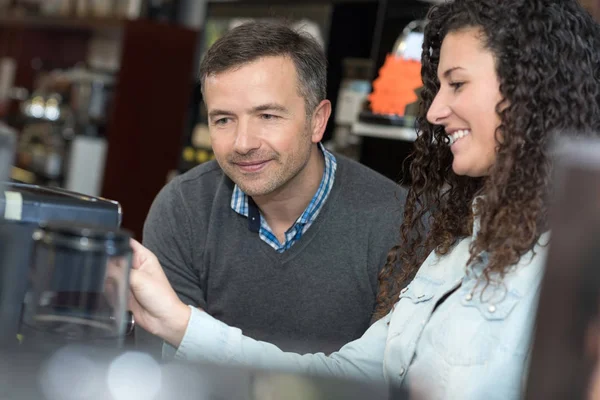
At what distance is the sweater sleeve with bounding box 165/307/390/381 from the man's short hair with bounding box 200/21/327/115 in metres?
0.68

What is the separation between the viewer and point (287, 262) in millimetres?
1842

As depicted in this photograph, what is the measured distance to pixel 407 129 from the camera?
2879 millimetres

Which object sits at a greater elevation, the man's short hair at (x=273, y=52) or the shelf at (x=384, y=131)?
the man's short hair at (x=273, y=52)

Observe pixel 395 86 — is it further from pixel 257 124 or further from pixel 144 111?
pixel 144 111

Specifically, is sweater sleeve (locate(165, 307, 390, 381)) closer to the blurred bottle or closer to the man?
the man

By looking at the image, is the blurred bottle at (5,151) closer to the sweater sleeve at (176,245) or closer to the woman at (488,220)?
the woman at (488,220)

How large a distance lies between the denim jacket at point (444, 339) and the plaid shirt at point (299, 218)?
46cm

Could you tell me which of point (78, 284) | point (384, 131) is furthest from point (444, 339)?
point (384, 131)

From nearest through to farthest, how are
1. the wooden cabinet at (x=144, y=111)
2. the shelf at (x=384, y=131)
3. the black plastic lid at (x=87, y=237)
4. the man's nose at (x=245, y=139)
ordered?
1. the black plastic lid at (x=87, y=237)
2. the man's nose at (x=245, y=139)
3. the shelf at (x=384, y=131)
4. the wooden cabinet at (x=144, y=111)

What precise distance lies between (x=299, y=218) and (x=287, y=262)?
0.33 feet

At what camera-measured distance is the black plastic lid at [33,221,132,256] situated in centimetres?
81

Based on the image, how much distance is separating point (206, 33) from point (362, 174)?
7.21 feet

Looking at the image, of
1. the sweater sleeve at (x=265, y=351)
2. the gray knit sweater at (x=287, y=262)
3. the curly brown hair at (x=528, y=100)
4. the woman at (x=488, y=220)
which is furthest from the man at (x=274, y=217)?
the curly brown hair at (x=528, y=100)

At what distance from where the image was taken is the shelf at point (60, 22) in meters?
4.54
